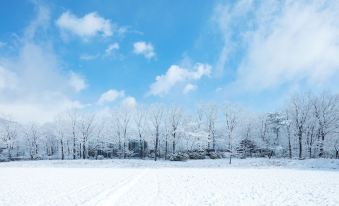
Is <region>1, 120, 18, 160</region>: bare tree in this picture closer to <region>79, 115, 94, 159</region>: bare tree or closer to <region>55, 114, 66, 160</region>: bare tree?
<region>55, 114, 66, 160</region>: bare tree

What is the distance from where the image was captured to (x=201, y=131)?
76625mm

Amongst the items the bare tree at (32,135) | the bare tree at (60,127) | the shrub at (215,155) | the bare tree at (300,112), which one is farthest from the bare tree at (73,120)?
the bare tree at (300,112)

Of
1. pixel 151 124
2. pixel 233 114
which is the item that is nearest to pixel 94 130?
pixel 151 124

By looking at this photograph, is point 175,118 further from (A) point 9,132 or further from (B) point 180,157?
(A) point 9,132

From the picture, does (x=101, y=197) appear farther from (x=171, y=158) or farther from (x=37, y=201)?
(x=171, y=158)

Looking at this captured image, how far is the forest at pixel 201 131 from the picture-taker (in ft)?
206

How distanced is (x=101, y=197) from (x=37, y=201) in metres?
3.17

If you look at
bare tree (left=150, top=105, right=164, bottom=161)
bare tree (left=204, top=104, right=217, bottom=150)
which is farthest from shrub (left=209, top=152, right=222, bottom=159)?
bare tree (left=150, top=105, right=164, bottom=161)

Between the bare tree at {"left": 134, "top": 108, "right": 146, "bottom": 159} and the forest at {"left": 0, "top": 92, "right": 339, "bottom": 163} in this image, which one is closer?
the forest at {"left": 0, "top": 92, "right": 339, "bottom": 163}

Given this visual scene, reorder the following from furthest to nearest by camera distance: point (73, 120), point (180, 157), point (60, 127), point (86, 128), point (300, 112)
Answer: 1. point (60, 127)
2. point (73, 120)
3. point (86, 128)
4. point (300, 112)
5. point (180, 157)

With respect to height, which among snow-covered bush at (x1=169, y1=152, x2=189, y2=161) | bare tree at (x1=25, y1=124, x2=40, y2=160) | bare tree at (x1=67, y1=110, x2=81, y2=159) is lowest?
snow-covered bush at (x1=169, y1=152, x2=189, y2=161)

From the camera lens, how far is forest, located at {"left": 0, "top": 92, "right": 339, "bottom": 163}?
62938mm

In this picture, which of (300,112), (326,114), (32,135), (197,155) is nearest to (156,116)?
(197,155)

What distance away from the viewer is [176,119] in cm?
7812
